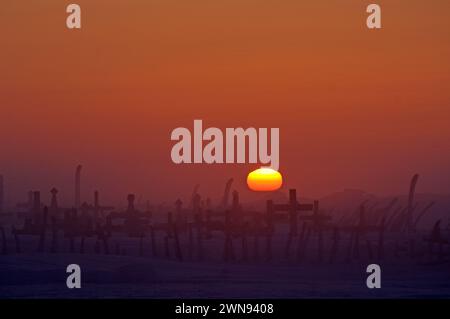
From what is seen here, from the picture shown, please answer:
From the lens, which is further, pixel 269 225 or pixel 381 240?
pixel 269 225

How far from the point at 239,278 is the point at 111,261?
3833 mm

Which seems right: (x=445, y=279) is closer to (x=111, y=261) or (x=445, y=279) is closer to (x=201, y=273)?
(x=201, y=273)

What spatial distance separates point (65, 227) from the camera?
30516mm

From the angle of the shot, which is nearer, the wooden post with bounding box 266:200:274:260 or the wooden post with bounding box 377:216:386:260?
the wooden post with bounding box 377:216:386:260

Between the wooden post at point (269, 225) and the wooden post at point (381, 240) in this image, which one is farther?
the wooden post at point (269, 225)

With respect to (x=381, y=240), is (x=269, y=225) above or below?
above

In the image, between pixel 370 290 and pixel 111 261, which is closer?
pixel 370 290
